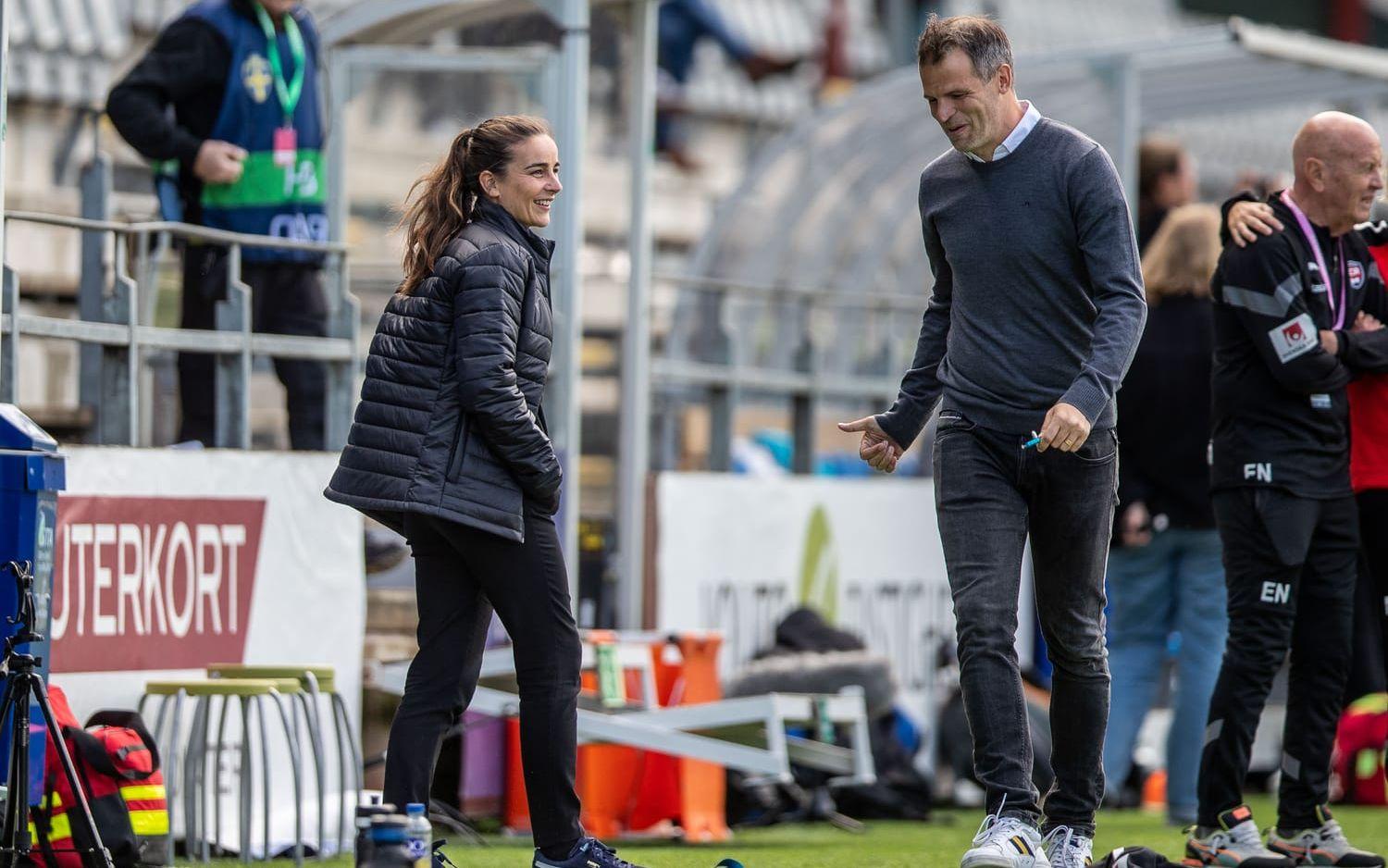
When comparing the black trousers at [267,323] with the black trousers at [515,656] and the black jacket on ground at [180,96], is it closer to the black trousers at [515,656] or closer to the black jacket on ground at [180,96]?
the black jacket on ground at [180,96]

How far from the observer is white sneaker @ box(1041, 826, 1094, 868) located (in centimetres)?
589

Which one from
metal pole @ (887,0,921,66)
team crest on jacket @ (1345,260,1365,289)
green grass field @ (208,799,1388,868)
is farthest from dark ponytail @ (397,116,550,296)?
metal pole @ (887,0,921,66)

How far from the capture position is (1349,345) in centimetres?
686

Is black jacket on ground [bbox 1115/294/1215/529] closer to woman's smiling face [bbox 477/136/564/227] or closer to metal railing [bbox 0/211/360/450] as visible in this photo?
metal railing [bbox 0/211/360/450]

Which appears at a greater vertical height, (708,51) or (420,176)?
(708,51)

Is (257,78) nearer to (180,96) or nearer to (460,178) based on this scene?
(180,96)

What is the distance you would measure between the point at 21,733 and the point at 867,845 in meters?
3.61

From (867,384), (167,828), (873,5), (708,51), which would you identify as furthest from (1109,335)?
(873,5)

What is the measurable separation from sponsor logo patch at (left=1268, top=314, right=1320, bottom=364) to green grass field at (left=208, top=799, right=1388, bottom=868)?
1.84 metres

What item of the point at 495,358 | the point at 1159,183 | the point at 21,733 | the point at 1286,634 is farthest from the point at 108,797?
the point at 1159,183

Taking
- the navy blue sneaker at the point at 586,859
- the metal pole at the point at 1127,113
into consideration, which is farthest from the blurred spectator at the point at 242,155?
the metal pole at the point at 1127,113

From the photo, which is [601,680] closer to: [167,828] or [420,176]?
[167,828]

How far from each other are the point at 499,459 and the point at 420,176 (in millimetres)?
834

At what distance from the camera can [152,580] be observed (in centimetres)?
769
